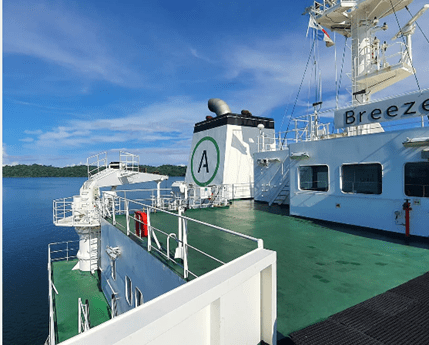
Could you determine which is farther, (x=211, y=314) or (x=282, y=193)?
(x=282, y=193)

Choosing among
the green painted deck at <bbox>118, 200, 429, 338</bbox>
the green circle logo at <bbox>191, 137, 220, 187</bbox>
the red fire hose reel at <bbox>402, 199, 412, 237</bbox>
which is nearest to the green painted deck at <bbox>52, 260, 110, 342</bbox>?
the green painted deck at <bbox>118, 200, 429, 338</bbox>

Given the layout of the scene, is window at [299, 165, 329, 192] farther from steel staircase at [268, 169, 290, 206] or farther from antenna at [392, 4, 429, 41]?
antenna at [392, 4, 429, 41]

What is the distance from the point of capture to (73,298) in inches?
388

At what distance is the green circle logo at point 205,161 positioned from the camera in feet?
55.2

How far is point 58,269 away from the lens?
13312 mm

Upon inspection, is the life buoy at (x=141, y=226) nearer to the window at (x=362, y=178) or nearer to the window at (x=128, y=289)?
the window at (x=128, y=289)

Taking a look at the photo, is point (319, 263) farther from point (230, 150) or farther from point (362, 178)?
point (230, 150)

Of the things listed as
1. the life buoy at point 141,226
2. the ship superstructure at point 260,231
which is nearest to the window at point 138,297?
the ship superstructure at point 260,231

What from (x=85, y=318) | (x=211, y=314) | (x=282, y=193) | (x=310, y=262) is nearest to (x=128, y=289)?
(x=85, y=318)

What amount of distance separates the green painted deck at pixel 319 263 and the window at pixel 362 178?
124cm

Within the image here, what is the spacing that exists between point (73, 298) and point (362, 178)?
35.3ft

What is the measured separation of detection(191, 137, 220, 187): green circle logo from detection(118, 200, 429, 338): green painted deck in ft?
26.2

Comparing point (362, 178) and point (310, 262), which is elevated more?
point (362, 178)

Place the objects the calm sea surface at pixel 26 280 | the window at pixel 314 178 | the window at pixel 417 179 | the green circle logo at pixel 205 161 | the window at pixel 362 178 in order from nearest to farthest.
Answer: the window at pixel 417 179
the window at pixel 362 178
the window at pixel 314 178
the calm sea surface at pixel 26 280
the green circle logo at pixel 205 161
